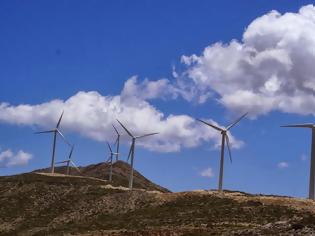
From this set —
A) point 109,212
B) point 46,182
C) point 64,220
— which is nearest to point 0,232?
point 64,220

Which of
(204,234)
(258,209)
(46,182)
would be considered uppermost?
(46,182)

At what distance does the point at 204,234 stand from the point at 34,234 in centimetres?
4119

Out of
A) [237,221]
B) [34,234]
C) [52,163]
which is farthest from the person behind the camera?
[52,163]

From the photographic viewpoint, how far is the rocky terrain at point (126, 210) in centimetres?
8412

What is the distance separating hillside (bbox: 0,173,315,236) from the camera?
3312 inches

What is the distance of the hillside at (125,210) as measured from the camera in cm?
8412

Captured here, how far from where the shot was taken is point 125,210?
10644cm

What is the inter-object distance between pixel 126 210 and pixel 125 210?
0.21 m

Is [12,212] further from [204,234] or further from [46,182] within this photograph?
[204,234]

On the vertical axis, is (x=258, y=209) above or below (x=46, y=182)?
below

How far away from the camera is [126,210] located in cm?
10631

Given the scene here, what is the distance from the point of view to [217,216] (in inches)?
3548

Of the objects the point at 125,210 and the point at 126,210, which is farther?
the point at 125,210

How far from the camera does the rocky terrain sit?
276 ft
